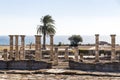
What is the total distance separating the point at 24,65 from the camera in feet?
103

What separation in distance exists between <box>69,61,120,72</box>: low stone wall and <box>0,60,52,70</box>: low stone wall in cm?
236

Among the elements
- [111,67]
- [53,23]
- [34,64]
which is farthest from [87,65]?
[53,23]

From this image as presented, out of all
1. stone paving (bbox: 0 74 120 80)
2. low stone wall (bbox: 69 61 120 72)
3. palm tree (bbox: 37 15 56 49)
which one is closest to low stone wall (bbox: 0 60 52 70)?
low stone wall (bbox: 69 61 120 72)

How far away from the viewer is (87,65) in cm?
3023

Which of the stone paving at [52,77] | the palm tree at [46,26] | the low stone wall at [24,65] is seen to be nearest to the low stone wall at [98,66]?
the low stone wall at [24,65]

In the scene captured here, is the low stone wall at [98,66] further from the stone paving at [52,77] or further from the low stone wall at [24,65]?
the stone paving at [52,77]

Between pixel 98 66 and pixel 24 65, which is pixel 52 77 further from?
pixel 24 65

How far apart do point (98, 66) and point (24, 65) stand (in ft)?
22.5

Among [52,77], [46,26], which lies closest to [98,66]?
[52,77]

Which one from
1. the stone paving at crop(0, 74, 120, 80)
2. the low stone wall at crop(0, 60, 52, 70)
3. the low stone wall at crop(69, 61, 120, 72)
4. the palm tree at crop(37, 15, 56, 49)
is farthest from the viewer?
the palm tree at crop(37, 15, 56, 49)

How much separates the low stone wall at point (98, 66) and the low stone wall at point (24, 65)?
2358 mm

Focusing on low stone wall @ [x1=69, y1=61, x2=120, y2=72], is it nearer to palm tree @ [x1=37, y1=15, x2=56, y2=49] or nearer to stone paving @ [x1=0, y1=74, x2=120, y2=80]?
stone paving @ [x1=0, y1=74, x2=120, y2=80]

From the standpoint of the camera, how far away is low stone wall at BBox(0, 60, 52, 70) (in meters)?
30.9

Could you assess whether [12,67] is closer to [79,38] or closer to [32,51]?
[32,51]
